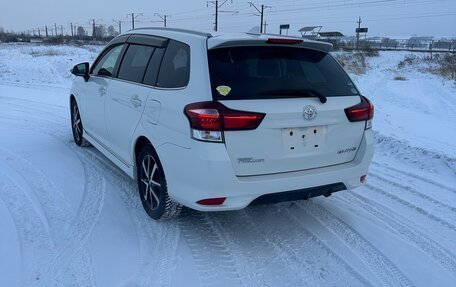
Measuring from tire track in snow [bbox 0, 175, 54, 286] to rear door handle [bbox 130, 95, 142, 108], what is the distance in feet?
4.50

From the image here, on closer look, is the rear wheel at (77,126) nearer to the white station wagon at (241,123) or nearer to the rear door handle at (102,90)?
the rear door handle at (102,90)

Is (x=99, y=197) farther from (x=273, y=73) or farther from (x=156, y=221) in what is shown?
(x=273, y=73)

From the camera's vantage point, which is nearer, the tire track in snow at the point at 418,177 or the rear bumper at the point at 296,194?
the rear bumper at the point at 296,194

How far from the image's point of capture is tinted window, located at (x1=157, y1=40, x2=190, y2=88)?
3.42 m

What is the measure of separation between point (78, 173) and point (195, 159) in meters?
2.55

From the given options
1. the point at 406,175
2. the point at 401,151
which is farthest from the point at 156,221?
the point at 401,151

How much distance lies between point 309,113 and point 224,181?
0.86 m

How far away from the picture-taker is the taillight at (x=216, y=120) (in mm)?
3035

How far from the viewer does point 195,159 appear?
3.11 metres

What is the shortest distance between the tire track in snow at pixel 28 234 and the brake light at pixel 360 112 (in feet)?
8.80

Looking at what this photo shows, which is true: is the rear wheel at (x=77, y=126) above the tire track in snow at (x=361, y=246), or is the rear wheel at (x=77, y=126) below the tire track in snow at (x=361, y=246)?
above

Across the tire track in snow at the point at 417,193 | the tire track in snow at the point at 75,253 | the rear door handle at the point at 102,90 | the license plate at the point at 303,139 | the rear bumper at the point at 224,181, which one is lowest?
the tire track in snow at the point at 75,253

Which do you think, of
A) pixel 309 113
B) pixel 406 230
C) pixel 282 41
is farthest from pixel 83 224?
pixel 406 230

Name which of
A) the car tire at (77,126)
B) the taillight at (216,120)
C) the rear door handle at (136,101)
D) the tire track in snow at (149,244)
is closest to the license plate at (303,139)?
the taillight at (216,120)
